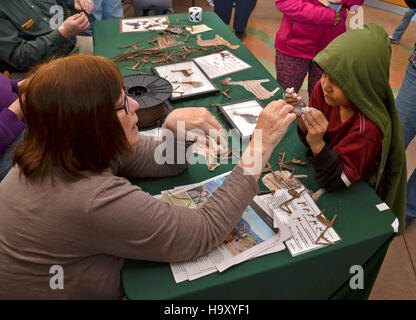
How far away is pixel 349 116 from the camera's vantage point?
1.43m

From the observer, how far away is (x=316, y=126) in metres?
1.30

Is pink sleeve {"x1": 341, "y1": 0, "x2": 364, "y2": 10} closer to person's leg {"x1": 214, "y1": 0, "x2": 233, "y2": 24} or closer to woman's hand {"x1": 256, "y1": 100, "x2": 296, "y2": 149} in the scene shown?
woman's hand {"x1": 256, "y1": 100, "x2": 296, "y2": 149}

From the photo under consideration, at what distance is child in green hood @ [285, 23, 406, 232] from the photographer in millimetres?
1260

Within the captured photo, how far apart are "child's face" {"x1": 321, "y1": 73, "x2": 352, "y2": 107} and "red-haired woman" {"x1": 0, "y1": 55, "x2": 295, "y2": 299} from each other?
61cm

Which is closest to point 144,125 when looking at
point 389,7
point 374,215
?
point 374,215

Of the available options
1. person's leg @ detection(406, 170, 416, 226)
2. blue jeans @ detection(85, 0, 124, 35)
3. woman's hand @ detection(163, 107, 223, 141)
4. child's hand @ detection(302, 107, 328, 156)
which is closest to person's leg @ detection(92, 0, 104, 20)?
blue jeans @ detection(85, 0, 124, 35)

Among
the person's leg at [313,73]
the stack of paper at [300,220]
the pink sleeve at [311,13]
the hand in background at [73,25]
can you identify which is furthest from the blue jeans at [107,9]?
the stack of paper at [300,220]

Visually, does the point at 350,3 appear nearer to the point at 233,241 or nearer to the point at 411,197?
the point at 411,197

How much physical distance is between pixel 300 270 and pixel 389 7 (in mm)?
5772

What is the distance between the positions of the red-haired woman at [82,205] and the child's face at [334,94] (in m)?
0.61

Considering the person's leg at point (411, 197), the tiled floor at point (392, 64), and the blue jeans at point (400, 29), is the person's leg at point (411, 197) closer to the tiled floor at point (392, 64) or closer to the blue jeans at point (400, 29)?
the tiled floor at point (392, 64)

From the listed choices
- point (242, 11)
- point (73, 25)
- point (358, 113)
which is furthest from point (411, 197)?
point (242, 11)

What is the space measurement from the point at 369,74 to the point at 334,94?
6.3 inches
